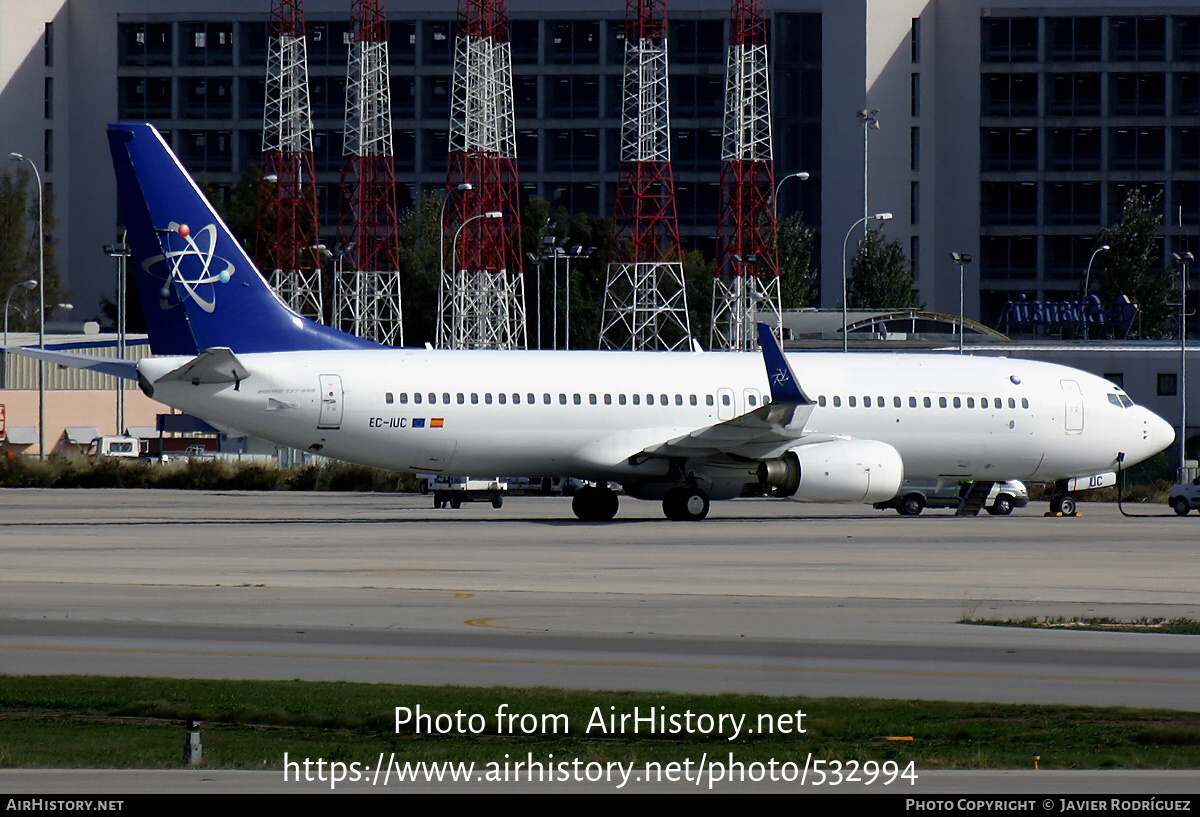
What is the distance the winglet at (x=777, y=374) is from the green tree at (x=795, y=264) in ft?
218

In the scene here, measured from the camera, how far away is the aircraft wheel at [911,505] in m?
42.7

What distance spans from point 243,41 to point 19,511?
282ft

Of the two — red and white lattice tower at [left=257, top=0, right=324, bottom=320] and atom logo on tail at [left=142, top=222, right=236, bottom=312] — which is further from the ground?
red and white lattice tower at [left=257, top=0, right=324, bottom=320]

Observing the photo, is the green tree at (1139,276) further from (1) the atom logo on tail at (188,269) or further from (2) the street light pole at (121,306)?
(1) the atom logo on tail at (188,269)

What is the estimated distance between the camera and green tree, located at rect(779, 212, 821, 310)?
4031 inches

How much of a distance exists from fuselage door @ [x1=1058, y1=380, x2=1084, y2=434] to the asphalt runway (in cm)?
400

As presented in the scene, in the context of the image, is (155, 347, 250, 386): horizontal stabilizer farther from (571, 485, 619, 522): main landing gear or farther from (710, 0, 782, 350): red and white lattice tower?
(710, 0, 782, 350): red and white lattice tower

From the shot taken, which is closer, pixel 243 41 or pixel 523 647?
pixel 523 647

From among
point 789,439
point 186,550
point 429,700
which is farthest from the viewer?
point 789,439

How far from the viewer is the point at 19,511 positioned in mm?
41938

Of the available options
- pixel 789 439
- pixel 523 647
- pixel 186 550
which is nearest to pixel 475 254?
pixel 789 439

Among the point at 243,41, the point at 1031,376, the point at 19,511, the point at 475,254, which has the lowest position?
the point at 19,511

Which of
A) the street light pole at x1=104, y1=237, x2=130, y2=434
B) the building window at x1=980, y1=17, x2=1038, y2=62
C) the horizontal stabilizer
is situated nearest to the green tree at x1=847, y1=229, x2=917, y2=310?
the building window at x1=980, y1=17, x2=1038, y2=62
